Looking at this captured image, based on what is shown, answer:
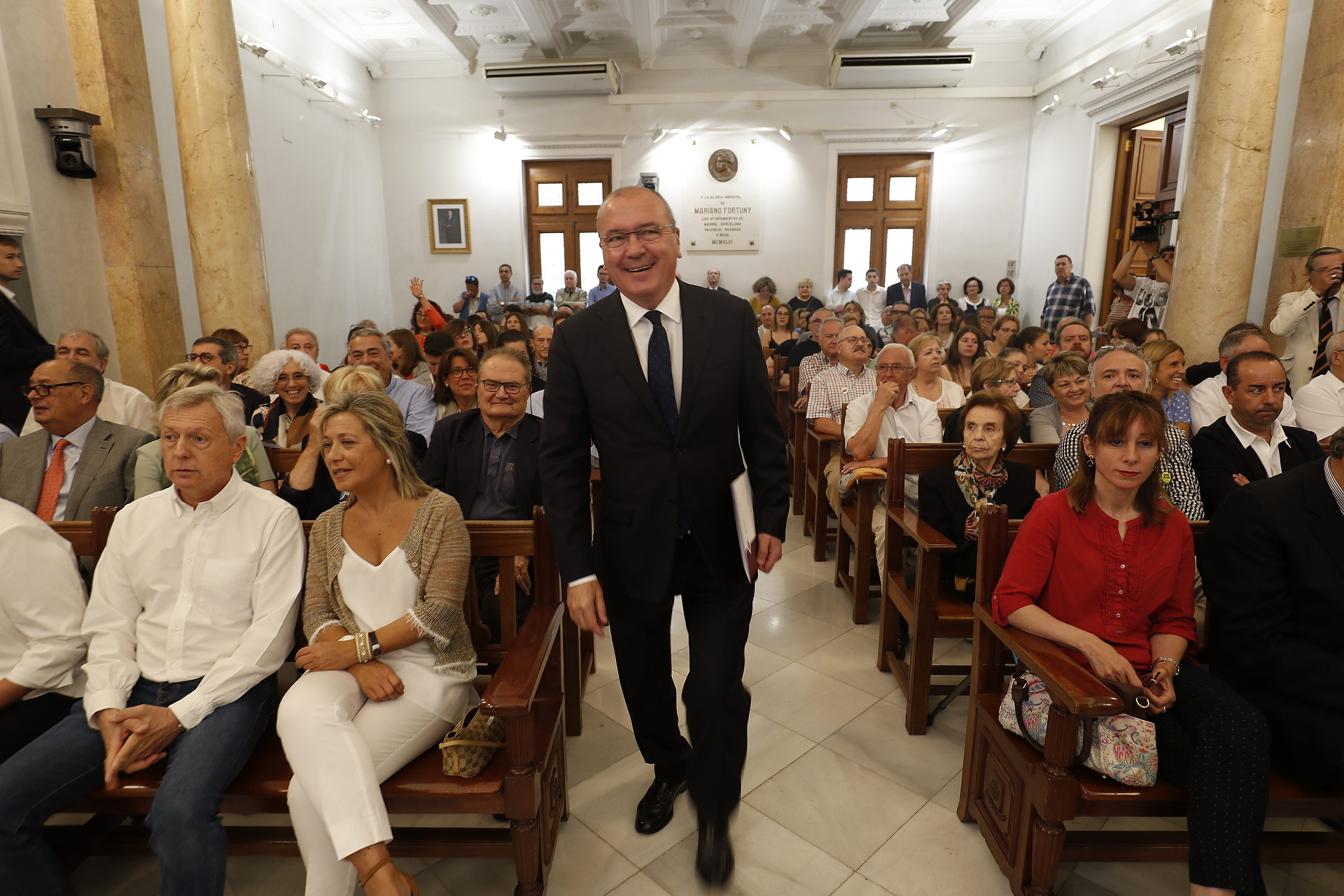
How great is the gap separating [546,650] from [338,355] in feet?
27.6

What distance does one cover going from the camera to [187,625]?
1707 millimetres

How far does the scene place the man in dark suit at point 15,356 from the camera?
339 cm

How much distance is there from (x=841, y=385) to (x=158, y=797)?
3.34 meters

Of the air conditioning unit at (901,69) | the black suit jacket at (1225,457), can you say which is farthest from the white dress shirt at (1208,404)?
the air conditioning unit at (901,69)

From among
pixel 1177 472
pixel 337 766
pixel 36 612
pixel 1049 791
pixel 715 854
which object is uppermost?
pixel 1177 472

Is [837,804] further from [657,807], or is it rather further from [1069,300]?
[1069,300]

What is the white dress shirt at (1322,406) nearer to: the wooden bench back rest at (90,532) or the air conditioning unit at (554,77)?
the wooden bench back rest at (90,532)

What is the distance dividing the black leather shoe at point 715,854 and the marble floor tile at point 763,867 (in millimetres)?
31

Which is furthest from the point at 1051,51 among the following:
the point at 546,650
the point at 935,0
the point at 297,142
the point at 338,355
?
the point at 546,650

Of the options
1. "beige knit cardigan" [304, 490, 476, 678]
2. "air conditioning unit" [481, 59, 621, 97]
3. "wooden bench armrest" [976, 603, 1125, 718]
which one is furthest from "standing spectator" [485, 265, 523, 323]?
"wooden bench armrest" [976, 603, 1125, 718]

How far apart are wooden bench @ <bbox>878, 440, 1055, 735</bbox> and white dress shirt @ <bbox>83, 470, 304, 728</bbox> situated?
1.86 m

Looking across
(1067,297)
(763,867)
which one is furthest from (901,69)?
(763,867)

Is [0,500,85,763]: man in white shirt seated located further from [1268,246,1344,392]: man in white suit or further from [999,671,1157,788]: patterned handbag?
[1268,246,1344,392]: man in white suit

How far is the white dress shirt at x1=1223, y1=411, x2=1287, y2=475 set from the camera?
2498 millimetres
